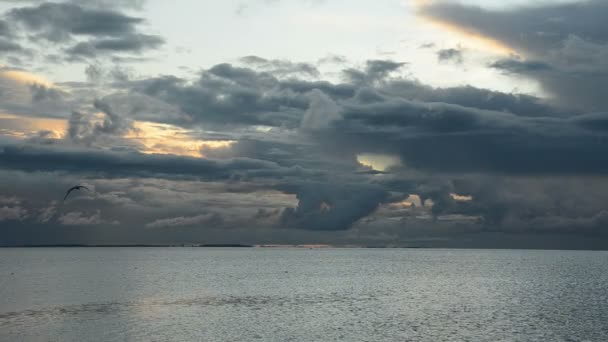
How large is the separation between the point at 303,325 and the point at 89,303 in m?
45.2

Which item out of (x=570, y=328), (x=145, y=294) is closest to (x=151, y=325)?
(x=145, y=294)

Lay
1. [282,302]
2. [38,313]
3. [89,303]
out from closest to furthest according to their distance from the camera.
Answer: [38,313], [89,303], [282,302]

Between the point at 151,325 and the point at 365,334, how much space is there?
28.6 meters

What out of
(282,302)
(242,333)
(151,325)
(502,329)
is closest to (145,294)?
(282,302)

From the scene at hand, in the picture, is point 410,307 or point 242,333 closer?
point 242,333

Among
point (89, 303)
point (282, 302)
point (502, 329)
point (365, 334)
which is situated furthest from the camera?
point (282, 302)

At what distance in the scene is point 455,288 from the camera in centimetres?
15238

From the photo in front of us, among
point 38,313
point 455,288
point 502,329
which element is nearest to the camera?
point 502,329

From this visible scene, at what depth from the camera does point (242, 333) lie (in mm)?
75000

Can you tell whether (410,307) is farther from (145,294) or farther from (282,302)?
(145,294)

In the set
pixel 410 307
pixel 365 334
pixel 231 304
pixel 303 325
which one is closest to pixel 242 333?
pixel 303 325

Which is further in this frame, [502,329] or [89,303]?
[89,303]

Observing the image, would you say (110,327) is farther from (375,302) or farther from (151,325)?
(375,302)

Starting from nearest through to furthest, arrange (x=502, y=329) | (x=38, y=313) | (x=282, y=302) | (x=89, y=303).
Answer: (x=502, y=329)
(x=38, y=313)
(x=89, y=303)
(x=282, y=302)
